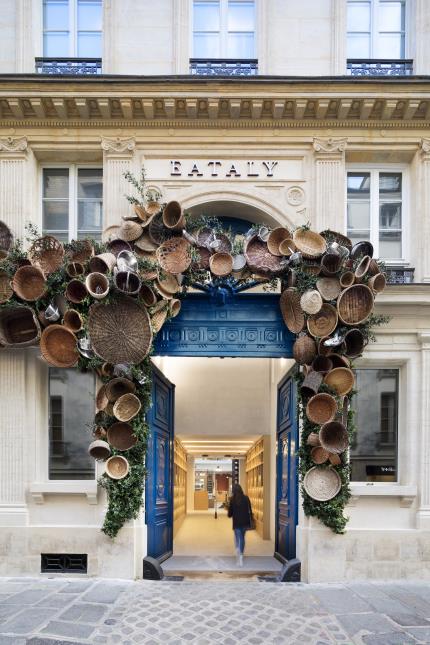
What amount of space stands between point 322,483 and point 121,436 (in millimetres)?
3012

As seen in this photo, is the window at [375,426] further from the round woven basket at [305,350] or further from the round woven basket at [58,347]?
the round woven basket at [58,347]

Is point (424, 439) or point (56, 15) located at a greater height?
point (56, 15)

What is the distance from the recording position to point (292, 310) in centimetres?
814

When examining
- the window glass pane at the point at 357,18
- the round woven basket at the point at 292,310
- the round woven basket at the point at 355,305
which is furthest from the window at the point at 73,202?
the window glass pane at the point at 357,18

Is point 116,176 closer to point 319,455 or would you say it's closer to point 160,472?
point 160,472

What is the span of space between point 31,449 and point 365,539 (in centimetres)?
525

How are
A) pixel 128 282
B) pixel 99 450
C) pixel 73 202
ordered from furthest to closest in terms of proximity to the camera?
pixel 73 202
pixel 99 450
pixel 128 282

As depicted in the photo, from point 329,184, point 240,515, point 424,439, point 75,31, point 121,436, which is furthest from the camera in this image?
point 240,515

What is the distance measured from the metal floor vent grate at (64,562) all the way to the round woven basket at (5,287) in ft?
12.9

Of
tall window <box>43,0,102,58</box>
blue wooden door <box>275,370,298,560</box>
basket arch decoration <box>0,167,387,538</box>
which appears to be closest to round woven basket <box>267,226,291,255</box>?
basket arch decoration <box>0,167,387,538</box>

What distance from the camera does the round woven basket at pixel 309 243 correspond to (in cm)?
792

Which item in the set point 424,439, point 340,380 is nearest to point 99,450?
point 340,380

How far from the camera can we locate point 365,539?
8.09 meters

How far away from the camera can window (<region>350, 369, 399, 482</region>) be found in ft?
28.0
